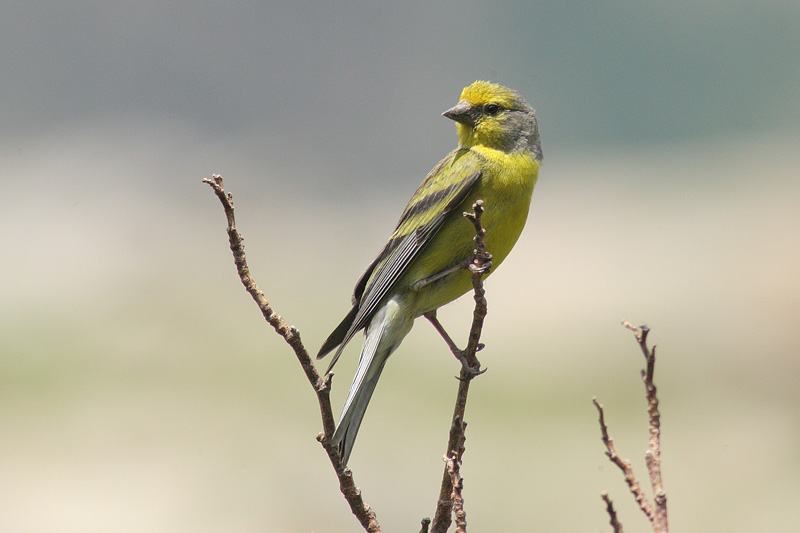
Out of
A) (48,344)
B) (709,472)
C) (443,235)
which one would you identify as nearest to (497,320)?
(709,472)

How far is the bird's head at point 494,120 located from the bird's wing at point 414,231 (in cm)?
17

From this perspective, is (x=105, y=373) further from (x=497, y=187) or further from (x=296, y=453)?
(x=497, y=187)

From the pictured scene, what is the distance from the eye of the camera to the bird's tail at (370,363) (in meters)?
4.18

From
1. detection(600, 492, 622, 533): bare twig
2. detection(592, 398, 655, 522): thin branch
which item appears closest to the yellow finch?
detection(592, 398, 655, 522): thin branch

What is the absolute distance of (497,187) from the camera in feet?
16.9

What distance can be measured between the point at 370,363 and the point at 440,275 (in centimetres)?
70

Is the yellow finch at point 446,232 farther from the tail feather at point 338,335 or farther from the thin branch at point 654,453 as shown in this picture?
the thin branch at point 654,453

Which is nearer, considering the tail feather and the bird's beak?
the tail feather

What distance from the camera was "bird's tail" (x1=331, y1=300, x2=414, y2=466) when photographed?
4.18 metres

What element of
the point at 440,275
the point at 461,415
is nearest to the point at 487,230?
the point at 440,275

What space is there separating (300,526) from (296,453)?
8.57 ft

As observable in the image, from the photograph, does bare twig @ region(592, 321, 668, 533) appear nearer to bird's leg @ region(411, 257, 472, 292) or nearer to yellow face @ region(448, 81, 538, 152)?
bird's leg @ region(411, 257, 472, 292)

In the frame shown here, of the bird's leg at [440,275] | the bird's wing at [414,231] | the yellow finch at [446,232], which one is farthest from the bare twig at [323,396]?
the bird's leg at [440,275]

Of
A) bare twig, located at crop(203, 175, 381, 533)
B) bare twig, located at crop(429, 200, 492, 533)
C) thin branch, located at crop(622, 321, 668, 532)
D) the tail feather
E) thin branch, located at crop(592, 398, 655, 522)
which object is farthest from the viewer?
the tail feather
